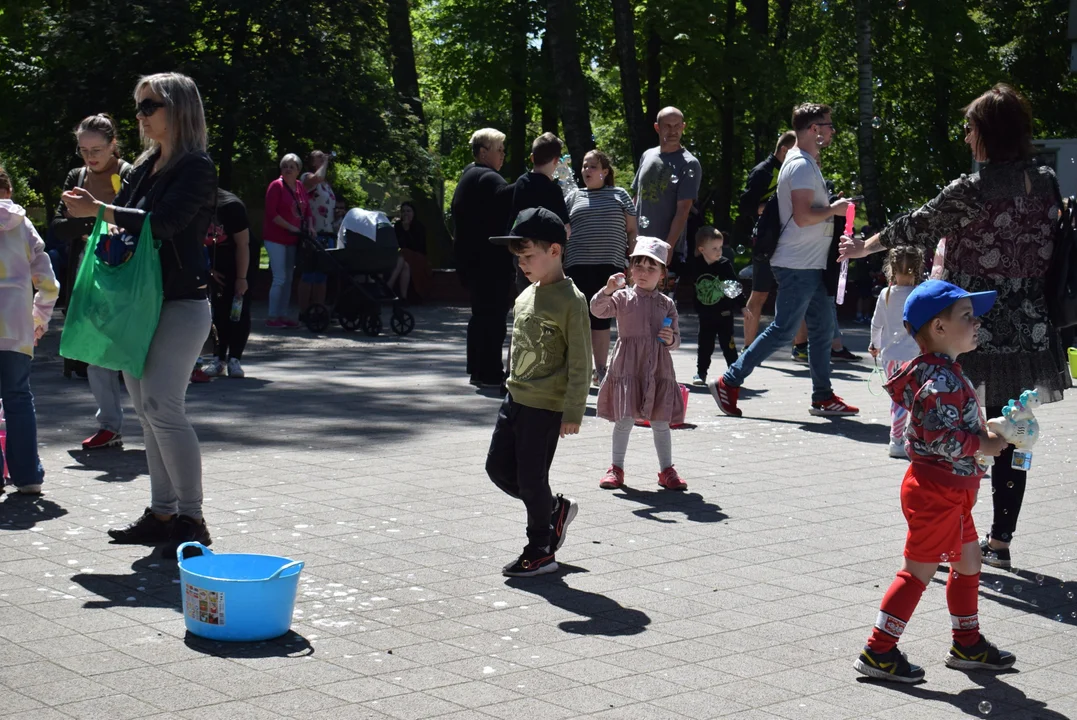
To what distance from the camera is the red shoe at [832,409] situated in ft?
36.0

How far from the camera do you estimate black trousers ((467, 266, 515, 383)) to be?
39.8 ft

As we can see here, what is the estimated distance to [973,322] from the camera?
506 cm

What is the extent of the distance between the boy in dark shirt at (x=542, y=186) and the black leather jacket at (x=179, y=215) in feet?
16.1

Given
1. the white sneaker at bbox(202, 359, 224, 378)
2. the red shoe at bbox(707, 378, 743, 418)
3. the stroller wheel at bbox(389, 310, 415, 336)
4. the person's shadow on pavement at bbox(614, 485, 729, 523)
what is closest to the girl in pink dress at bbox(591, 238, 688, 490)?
the person's shadow on pavement at bbox(614, 485, 729, 523)

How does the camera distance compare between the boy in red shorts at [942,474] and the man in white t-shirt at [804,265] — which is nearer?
the boy in red shorts at [942,474]

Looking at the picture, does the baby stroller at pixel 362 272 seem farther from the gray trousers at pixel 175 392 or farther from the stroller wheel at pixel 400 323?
the gray trousers at pixel 175 392

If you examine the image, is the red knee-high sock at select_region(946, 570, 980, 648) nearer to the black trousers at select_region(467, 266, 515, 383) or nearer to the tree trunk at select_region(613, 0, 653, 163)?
the black trousers at select_region(467, 266, 515, 383)

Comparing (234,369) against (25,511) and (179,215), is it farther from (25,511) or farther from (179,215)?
(179,215)

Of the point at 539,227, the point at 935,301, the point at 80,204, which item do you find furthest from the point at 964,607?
the point at 80,204

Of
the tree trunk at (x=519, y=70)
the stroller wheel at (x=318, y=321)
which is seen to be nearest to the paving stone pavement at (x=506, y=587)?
the stroller wheel at (x=318, y=321)

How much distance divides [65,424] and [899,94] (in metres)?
25.5

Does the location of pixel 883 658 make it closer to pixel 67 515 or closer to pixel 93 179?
pixel 67 515

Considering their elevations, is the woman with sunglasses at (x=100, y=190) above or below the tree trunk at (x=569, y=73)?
below

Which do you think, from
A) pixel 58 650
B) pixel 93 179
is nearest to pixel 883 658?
pixel 58 650
